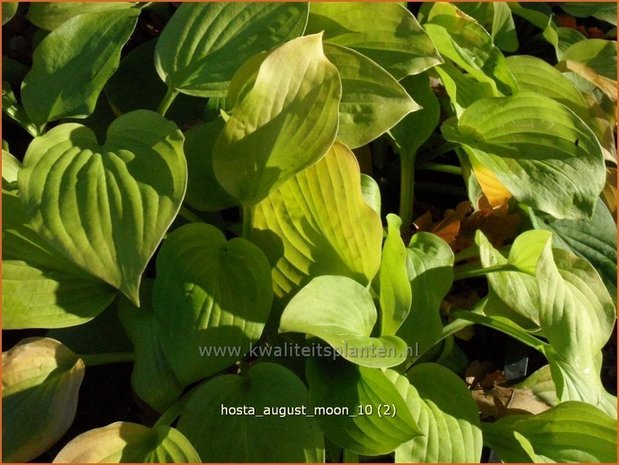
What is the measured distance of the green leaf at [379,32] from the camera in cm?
101

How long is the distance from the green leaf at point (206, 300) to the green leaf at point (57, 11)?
39cm

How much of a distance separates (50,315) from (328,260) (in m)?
0.34

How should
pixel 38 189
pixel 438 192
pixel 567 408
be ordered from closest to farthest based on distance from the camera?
1. pixel 38 189
2. pixel 567 408
3. pixel 438 192

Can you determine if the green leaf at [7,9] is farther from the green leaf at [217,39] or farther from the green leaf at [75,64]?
the green leaf at [217,39]

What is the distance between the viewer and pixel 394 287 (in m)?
0.86

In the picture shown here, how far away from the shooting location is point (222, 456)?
0.85 meters

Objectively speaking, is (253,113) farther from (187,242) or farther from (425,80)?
(425,80)

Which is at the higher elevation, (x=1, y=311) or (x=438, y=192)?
(x=1, y=311)

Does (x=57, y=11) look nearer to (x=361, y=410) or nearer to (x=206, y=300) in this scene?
(x=206, y=300)

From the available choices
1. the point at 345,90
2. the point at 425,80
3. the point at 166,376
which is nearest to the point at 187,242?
the point at 166,376

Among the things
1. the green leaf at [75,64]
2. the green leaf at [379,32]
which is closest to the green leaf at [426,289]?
the green leaf at [379,32]

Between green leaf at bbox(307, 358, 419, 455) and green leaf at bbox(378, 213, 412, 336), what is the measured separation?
60mm

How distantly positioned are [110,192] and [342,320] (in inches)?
11.4

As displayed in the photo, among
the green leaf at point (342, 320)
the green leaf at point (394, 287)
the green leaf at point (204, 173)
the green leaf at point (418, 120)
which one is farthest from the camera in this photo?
the green leaf at point (418, 120)
